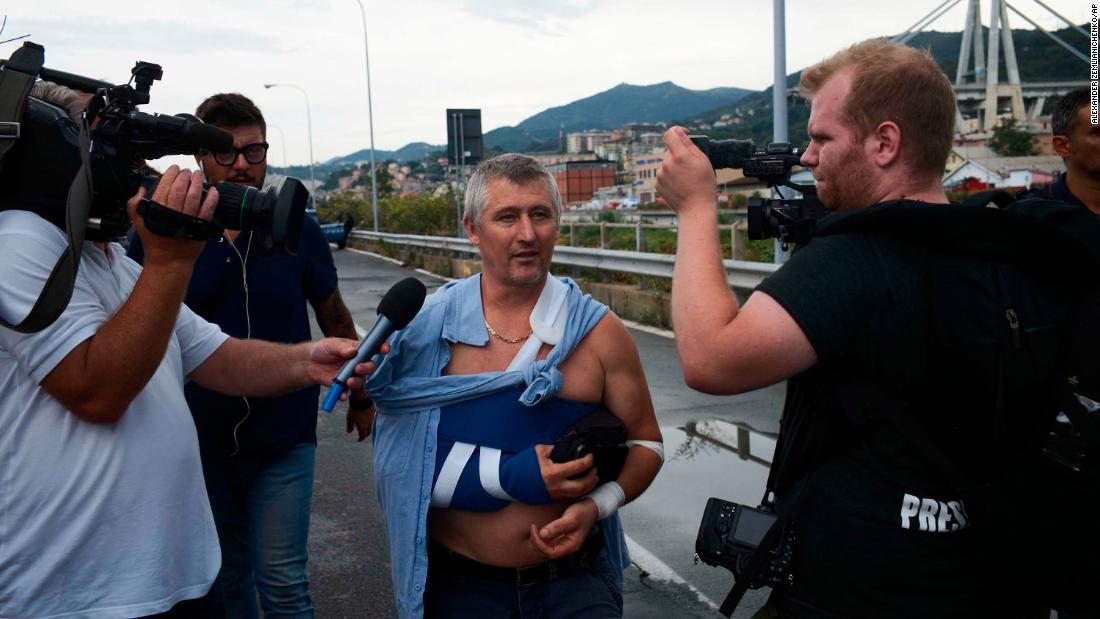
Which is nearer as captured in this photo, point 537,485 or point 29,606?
point 29,606

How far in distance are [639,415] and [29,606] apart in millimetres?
1579

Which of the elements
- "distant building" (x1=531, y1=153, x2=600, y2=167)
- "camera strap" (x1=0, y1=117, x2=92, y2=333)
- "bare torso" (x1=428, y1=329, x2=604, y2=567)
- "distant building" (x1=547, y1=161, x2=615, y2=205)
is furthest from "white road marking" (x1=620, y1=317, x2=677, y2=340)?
"distant building" (x1=547, y1=161, x2=615, y2=205)

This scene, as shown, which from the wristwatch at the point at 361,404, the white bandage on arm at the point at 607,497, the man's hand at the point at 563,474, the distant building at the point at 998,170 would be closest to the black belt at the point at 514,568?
the white bandage on arm at the point at 607,497

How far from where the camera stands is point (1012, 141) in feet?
308

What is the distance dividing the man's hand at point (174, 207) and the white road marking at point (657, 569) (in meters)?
2.94

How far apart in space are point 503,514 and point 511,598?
0.22 meters

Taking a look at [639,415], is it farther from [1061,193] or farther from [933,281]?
[1061,193]

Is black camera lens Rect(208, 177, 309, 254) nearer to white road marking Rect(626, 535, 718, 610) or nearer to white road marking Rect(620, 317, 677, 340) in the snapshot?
white road marking Rect(626, 535, 718, 610)

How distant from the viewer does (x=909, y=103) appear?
1922 mm

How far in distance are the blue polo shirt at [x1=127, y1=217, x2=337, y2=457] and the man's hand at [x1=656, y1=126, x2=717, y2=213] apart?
1.76m

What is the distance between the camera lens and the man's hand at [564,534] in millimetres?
2498

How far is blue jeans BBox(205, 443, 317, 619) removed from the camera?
338cm

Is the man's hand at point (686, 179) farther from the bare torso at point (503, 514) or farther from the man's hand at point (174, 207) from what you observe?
the man's hand at point (174, 207)

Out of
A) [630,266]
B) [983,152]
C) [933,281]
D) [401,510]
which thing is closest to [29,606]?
[401,510]
